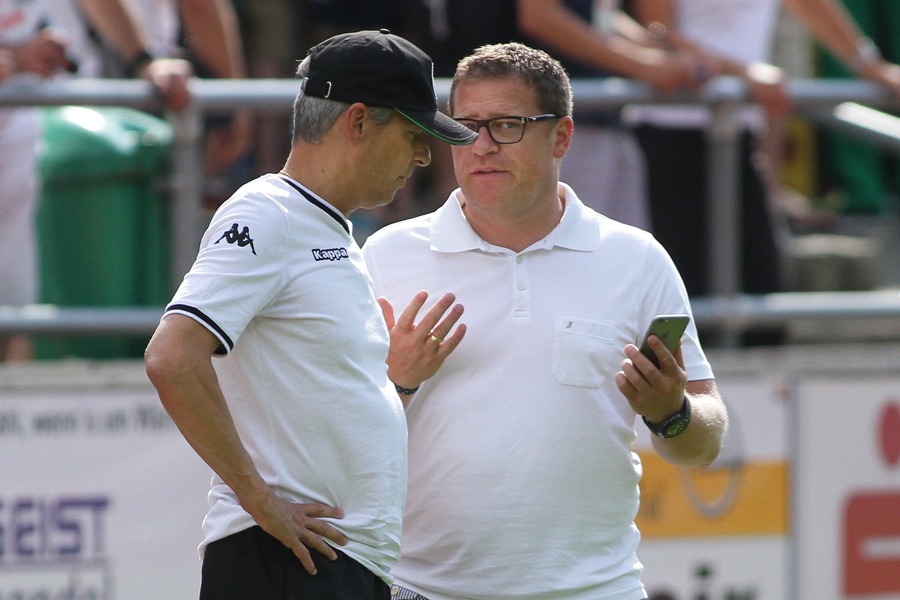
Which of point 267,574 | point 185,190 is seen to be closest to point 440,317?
point 267,574

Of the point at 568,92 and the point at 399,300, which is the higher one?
the point at 568,92

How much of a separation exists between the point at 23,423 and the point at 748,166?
297 centimetres

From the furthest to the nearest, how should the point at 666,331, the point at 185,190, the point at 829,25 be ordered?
the point at 829,25 < the point at 185,190 < the point at 666,331

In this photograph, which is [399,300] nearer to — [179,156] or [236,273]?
[236,273]

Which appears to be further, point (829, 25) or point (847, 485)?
point (829, 25)

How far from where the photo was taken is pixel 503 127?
135 inches

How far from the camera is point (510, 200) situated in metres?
3.45

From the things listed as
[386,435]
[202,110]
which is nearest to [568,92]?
[386,435]

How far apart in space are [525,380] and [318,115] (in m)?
0.85

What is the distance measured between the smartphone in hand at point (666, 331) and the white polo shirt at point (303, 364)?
2.02 feet

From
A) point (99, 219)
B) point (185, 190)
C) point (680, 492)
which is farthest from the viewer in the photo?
point (680, 492)

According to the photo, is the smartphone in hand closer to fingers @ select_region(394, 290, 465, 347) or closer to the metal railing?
fingers @ select_region(394, 290, 465, 347)

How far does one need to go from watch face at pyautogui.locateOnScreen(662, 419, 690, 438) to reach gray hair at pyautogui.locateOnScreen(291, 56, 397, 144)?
1.00 meters

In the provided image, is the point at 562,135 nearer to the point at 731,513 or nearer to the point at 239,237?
the point at 239,237
